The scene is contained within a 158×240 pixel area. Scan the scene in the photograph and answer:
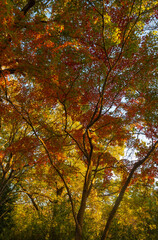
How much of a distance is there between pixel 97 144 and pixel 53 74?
444cm

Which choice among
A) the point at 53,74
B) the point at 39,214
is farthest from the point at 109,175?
the point at 53,74

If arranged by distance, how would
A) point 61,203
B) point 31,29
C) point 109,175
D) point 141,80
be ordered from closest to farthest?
point 31,29
point 141,80
point 61,203
point 109,175

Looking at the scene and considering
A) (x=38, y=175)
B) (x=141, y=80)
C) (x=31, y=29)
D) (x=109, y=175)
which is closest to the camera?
(x=31, y=29)

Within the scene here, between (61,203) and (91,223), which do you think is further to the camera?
(61,203)

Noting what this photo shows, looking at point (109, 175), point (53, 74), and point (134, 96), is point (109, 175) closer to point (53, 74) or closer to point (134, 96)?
point (134, 96)

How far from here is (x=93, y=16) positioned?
15.9ft

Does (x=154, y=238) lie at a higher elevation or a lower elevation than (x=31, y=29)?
lower

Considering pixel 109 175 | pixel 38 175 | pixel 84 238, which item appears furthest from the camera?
pixel 38 175

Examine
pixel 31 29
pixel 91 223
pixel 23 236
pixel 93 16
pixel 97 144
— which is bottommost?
pixel 23 236

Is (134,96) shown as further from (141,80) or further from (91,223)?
(91,223)

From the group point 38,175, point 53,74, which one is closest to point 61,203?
point 38,175

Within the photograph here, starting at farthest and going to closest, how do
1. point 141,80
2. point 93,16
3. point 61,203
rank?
1. point 61,203
2. point 141,80
3. point 93,16

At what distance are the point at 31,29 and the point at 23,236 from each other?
908 centimetres

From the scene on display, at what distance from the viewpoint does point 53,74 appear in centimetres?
588
